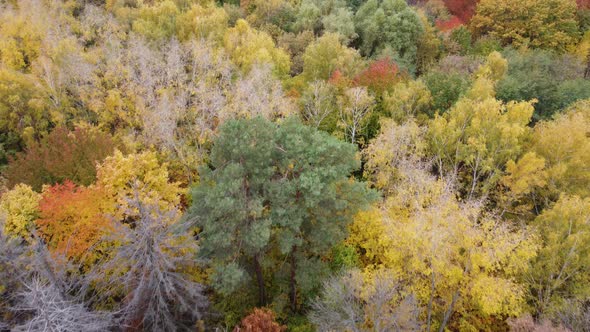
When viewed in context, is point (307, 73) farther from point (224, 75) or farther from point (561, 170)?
point (561, 170)

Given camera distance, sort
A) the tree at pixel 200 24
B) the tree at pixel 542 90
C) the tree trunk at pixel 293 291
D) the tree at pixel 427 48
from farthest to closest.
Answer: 1. the tree at pixel 427 48
2. the tree at pixel 200 24
3. the tree at pixel 542 90
4. the tree trunk at pixel 293 291

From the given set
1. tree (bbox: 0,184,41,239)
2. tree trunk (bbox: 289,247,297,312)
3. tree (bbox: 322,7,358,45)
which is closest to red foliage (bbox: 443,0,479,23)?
tree (bbox: 322,7,358,45)

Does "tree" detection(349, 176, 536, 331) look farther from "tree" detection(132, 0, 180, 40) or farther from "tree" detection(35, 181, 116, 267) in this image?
"tree" detection(132, 0, 180, 40)

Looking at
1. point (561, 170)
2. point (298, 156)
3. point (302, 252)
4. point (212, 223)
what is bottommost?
point (302, 252)

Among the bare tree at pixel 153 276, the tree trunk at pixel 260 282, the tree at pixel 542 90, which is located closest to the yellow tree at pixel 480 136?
the tree at pixel 542 90

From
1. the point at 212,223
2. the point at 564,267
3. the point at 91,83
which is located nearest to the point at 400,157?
the point at 564,267

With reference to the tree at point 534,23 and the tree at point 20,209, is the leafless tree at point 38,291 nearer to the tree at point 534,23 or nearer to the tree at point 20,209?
the tree at point 20,209
